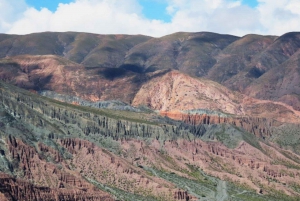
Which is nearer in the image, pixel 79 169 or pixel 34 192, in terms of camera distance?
pixel 34 192

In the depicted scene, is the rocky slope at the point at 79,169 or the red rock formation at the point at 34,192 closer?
the red rock formation at the point at 34,192

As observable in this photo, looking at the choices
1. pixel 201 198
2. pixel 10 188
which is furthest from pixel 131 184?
pixel 10 188

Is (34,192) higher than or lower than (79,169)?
higher

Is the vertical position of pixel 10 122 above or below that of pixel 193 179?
above

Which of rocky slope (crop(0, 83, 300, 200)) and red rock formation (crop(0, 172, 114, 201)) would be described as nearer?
red rock formation (crop(0, 172, 114, 201))

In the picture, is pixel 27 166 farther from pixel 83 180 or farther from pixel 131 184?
pixel 131 184

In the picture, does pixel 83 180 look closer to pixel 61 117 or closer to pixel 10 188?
pixel 10 188

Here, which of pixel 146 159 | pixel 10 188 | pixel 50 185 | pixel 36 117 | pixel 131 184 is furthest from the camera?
pixel 146 159

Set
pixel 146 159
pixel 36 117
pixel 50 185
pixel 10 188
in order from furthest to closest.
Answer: pixel 146 159 → pixel 36 117 → pixel 50 185 → pixel 10 188

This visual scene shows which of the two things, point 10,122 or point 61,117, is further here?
point 61,117
